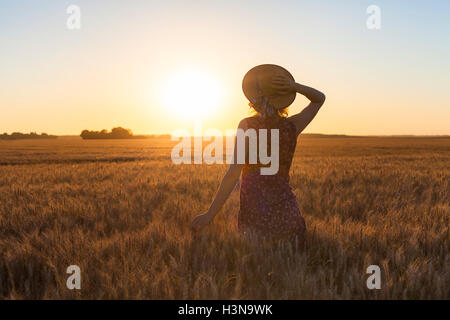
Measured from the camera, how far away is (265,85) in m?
2.62

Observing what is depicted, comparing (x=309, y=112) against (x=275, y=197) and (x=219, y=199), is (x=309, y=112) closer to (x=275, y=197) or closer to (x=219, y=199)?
(x=275, y=197)

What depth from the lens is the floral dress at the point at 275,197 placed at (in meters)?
2.75

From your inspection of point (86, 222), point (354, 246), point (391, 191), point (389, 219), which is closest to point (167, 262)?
point (354, 246)

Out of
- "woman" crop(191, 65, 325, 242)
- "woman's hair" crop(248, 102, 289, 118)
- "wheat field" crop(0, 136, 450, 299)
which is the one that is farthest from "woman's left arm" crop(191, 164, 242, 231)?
"woman's hair" crop(248, 102, 289, 118)

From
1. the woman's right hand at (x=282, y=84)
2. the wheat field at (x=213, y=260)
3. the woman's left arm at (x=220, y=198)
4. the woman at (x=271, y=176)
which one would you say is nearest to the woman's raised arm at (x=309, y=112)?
the woman at (x=271, y=176)

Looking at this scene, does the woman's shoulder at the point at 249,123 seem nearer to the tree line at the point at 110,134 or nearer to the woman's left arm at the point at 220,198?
the woman's left arm at the point at 220,198

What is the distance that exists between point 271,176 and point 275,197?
0.57ft

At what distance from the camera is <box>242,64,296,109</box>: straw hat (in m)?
2.63

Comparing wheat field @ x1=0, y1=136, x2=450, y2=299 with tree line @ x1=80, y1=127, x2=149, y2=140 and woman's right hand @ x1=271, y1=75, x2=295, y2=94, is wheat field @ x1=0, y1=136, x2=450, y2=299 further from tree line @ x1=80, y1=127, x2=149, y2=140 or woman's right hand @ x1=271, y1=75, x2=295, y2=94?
tree line @ x1=80, y1=127, x2=149, y2=140

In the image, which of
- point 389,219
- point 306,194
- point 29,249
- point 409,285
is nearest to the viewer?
point 409,285

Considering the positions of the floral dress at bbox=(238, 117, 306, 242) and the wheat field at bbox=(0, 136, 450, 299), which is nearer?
the wheat field at bbox=(0, 136, 450, 299)
